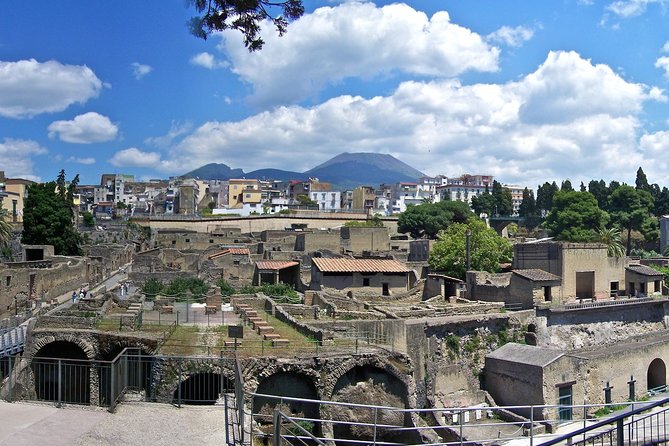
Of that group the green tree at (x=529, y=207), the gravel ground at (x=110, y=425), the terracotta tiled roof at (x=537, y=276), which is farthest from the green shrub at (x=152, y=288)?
the green tree at (x=529, y=207)

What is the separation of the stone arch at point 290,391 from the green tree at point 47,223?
4173 cm

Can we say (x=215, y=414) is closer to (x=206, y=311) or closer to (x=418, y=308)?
(x=206, y=311)

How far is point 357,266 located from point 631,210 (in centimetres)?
5865

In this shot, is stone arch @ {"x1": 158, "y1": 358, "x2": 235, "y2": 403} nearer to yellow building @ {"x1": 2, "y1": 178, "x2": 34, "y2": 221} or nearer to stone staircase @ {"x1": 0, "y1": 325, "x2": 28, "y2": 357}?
stone staircase @ {"x1": 0, "y1": 325, "x2": 28, "y2": 357}

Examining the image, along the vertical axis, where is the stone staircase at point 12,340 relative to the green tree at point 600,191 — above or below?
below

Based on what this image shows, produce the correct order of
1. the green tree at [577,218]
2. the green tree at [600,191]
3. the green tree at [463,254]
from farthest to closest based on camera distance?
the green tree at [600,191] → the green tree at [577,218] → the green tree at [463,254]

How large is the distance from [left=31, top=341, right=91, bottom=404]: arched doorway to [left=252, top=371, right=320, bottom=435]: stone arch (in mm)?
4948

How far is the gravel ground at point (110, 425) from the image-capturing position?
11320 millimetres

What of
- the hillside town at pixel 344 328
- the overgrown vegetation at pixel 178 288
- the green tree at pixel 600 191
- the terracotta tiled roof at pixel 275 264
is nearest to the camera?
the hillside town at pixel 344 328

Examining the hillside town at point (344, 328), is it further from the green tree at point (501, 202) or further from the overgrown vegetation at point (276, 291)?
the green tree at point (501, 202)

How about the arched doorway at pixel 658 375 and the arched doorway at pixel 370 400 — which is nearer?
the arched doorway at pixel 370 400

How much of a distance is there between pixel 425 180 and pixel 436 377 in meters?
163

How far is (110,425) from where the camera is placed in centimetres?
1210

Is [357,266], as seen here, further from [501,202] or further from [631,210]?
[501,202]
